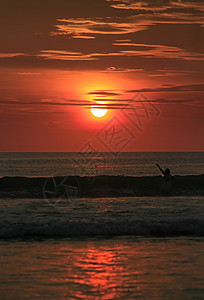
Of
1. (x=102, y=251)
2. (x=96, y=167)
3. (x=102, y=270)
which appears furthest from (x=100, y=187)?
(x=96, y=167)

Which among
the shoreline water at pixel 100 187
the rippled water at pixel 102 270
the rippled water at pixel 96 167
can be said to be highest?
the rippled water at pixel 96 167

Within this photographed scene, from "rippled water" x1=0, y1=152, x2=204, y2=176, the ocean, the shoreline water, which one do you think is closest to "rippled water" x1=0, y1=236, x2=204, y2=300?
the ocean

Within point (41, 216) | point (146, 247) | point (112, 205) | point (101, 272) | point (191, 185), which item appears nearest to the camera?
point (101, 272)

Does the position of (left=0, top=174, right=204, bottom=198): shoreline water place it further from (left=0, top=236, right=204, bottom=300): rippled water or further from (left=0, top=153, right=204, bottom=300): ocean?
(left=0, top=236, right=204, bottom=300): rippled water

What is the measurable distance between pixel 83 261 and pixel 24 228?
5.85 m

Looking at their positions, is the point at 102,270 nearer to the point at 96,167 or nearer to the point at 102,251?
the point at 102,251

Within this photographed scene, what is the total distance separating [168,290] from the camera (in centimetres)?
1055

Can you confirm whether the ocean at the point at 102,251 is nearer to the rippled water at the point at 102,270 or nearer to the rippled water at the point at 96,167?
the rippled water at the point at 102,270

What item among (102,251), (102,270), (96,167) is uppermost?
(96,167)

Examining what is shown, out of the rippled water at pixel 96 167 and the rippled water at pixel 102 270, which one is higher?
the rippled water at pixel 96 167

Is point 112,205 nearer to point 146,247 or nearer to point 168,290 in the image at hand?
point 146,247

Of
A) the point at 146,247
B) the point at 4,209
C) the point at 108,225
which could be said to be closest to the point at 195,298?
the point at 146,247

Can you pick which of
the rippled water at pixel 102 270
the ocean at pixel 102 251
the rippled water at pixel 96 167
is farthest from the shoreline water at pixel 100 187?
the rippled water at pixel 96 167

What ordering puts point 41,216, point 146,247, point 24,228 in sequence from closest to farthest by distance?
point 146,247
point 24,228
point 41,216
